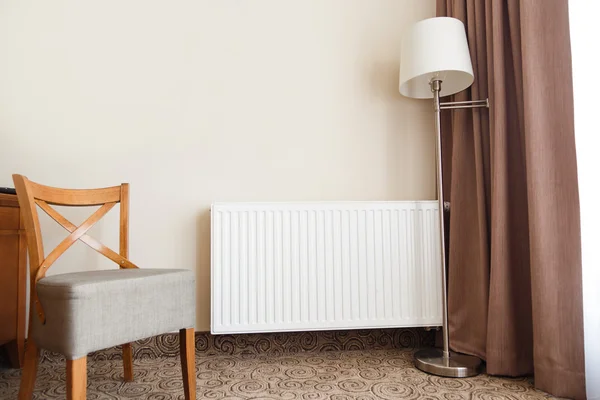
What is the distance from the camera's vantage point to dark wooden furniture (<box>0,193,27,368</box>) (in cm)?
174

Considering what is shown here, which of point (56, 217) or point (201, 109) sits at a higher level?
point (201, 109)

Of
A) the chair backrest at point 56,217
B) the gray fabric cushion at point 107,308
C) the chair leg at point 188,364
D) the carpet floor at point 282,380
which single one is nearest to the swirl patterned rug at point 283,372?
the carpet floor at point 282,380

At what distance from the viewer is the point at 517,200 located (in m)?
1.75

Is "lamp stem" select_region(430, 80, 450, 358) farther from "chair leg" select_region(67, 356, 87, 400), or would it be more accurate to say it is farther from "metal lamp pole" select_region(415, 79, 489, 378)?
"chair leg" select_region(67, 356, 87, 400)

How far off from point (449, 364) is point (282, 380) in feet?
2.23

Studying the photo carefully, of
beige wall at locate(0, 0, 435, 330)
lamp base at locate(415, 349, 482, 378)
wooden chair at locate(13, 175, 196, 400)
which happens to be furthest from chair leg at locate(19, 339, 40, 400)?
lamp base at locate(415, 349, 482, 378)

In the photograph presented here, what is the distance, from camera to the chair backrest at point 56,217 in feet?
4.34

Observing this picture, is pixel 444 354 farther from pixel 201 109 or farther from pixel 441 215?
pixel 201 109

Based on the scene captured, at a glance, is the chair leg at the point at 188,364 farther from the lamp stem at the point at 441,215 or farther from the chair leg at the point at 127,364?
the lamp stem at the point at 441,215

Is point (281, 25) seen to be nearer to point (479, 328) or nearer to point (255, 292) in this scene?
point (255, 292)

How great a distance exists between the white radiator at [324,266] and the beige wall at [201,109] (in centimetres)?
19

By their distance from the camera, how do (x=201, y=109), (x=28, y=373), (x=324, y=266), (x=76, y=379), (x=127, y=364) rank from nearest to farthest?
(x=76, y=379), (x=28, y=373), (x=127, y=364), (x=324, y=266), (x=201, y=109)

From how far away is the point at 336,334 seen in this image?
2109 mm

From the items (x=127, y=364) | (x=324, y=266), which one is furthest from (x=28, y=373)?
(x=324, y=266)
